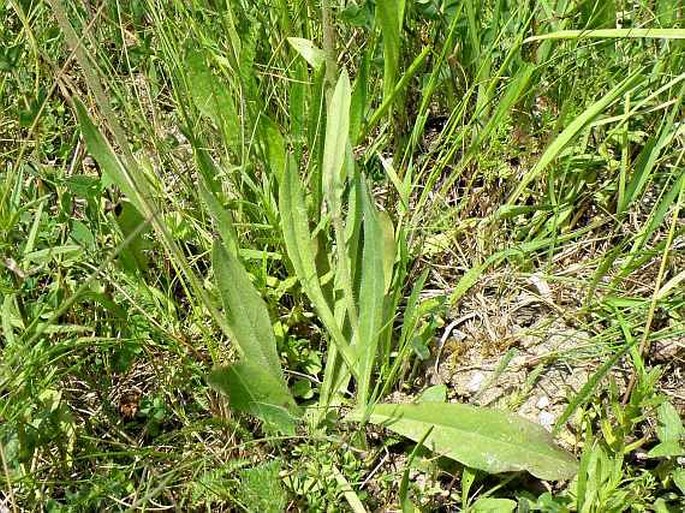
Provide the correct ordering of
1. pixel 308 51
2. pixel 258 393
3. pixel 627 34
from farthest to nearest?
pixel 308 51, pixel 627 34, pixel 258 393

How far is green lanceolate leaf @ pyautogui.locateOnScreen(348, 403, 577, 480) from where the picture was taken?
122 centimetres

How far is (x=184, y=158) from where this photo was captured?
1.61 metres

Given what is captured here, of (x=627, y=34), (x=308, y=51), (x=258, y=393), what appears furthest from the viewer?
(x=308, y=51)

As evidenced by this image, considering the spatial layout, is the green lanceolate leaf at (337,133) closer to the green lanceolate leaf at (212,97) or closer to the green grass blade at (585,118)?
the green lanceolate leaf at (212,97)

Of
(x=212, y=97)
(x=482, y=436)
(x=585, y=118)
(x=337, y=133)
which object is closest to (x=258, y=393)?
(x=482, y=436)

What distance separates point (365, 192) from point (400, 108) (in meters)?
0.43

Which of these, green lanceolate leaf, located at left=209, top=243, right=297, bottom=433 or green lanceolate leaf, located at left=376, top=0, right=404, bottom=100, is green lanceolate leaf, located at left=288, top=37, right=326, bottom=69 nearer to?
green lanceolate leaf, located at left=376, top=0, right=404, bottom=100

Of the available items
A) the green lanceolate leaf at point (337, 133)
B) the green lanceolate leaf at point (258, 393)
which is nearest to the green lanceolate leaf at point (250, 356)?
the green lanceolate leaf at point (258, 393)

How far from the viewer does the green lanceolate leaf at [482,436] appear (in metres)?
1.22

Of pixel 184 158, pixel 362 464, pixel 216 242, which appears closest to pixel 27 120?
pixel 184 158

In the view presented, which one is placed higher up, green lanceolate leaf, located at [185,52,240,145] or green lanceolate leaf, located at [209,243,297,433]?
green lanceolate leaf, located at [185,52,240,145]

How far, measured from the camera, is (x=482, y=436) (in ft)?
4.12

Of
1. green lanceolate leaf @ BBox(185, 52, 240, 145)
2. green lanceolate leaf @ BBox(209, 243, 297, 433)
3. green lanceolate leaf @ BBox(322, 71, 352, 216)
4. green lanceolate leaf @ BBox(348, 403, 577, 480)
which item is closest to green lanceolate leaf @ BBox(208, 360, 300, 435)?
green lanceolate leaf @ BBox(209, 243, 297, 433)

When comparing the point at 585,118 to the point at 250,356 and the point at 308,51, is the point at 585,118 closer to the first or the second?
the point at 308,51
